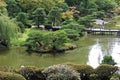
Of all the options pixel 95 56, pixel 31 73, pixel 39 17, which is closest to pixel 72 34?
pixel 39 17

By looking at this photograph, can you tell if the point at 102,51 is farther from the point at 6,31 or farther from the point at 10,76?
the point at 10,76

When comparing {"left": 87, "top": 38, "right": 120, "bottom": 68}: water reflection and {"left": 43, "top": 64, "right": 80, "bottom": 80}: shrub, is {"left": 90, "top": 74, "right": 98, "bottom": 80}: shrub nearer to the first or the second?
{"left": 43, "top": 64, "right": 80, "bottom": 80}: shrub

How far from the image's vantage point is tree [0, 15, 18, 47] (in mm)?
33562

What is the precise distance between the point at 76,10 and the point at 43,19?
10519mm

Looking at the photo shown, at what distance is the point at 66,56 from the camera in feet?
101

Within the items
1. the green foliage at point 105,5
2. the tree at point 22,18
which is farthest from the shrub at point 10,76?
the green foliage at point 105,5

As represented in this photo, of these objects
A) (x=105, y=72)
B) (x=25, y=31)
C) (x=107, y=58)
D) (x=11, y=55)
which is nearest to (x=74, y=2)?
(x=25, y=31)

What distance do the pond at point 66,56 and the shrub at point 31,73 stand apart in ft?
27.2

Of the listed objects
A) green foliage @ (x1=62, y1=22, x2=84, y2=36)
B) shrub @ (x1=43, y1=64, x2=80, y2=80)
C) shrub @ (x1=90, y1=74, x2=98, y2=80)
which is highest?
shrub @ (x1=43, y1=64, x2=80, y2=80)

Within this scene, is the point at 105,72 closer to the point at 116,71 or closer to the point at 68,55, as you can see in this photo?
the point at 116,71

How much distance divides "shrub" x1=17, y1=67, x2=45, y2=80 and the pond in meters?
8.29

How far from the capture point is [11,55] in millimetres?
31266

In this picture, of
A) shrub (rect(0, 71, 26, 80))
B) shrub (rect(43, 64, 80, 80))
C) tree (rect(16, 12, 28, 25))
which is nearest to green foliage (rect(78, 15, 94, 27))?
tree (rect(16, 12, 28, 25))

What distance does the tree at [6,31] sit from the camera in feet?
110
